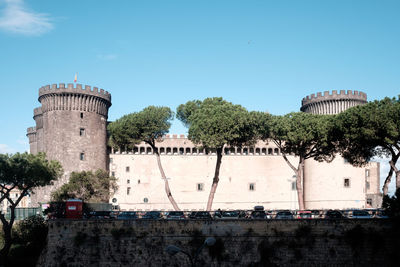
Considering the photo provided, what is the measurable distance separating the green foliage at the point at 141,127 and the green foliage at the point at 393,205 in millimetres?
24226

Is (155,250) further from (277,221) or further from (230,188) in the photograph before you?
(230,188)

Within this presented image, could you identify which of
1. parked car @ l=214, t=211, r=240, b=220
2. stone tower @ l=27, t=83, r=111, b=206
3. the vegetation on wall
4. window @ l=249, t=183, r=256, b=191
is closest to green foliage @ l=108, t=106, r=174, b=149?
the vegetation on wall

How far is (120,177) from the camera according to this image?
5978 cm

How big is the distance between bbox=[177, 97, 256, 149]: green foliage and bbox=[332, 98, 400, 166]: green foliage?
8.22 m

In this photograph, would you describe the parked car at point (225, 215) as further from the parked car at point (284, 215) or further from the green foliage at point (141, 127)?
the green foliage at point (141, 127)

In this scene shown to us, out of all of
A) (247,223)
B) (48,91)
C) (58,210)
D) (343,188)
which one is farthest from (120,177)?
(247,223)

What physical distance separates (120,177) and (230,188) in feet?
49.1

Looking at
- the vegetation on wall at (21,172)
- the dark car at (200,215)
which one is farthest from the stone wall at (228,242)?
the vegetation on wall at (21,172)

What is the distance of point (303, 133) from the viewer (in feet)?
139

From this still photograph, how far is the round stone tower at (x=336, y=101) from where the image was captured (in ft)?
189

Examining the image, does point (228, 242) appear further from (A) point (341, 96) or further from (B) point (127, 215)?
(A) point (341, 96)

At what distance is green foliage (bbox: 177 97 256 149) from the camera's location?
41.6m

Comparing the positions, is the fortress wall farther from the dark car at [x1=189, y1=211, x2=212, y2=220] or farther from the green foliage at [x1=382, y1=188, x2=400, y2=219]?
the green foliage at [x1=382, y1=188, x2=400, y2=219]

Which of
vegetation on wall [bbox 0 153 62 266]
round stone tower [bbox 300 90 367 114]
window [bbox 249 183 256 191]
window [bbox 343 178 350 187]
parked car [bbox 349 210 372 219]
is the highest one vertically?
round stone tower [bbox 300 90 367 114]
